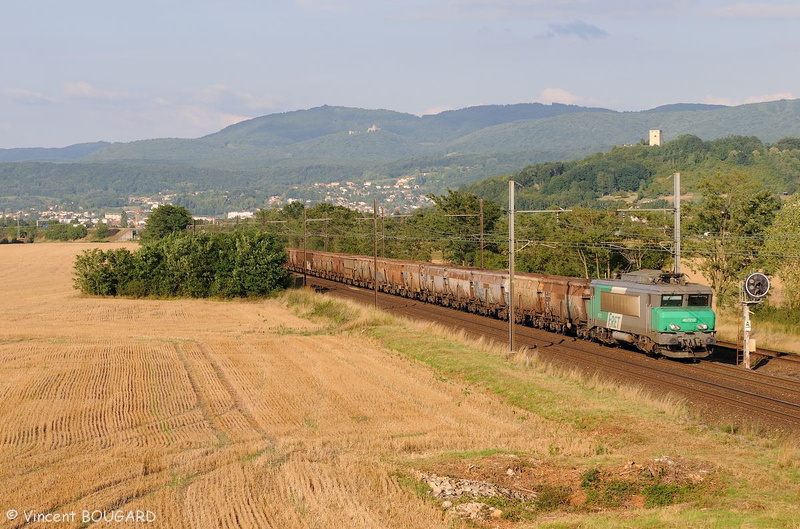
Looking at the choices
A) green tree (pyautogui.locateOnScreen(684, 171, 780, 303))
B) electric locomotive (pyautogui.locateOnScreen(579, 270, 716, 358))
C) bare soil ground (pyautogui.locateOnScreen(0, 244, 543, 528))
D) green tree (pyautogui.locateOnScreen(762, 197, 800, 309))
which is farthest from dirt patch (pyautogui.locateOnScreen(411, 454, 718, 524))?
green tree (pyautogui.locateOnScreen(684, 171, 780, 303))

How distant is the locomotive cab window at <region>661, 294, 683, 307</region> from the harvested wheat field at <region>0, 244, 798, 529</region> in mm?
6726

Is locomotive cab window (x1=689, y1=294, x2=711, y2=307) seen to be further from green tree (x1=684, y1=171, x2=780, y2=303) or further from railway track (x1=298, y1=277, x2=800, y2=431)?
green tree (x1=684, y1=171, x2=780, y2=303)

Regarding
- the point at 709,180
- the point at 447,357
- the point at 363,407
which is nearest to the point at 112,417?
the point at 363,407

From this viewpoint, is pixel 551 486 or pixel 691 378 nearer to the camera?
pixel 551 486

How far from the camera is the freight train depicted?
120ft

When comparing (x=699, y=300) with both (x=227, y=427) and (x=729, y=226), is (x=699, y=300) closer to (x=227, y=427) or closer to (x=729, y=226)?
(x=227, y=427)

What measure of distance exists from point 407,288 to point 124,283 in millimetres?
26721

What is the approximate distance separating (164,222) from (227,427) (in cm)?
12319

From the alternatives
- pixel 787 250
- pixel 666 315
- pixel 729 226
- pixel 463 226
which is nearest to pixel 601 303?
pixel 666 315

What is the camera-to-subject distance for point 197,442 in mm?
23969

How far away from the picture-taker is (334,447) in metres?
23.1

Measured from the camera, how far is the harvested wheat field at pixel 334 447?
17234mm

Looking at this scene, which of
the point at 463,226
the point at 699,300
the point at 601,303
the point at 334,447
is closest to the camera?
the point at 334,447

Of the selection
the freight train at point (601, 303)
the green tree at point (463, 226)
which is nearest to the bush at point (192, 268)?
the freight train at point (601, 303)
